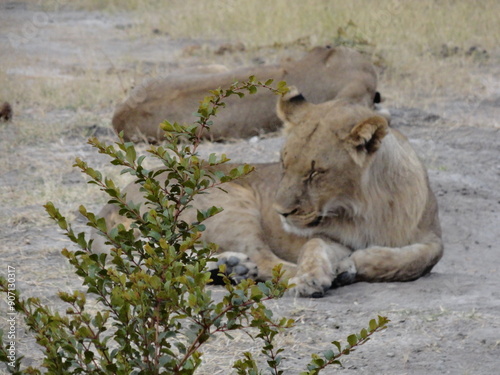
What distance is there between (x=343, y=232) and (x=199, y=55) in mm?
7472

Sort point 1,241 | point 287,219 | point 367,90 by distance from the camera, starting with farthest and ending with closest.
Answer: point 367,90 < point 1,241 < point 287,219

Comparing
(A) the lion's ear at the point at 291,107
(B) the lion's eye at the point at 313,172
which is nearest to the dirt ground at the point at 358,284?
(B) the lion's eye at the point at 313,172

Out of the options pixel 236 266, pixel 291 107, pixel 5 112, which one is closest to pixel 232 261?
pixel 236 266

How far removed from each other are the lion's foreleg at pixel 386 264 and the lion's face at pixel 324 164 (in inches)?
8.3

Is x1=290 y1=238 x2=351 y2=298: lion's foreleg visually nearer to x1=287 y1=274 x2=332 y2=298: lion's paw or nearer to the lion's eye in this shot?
x1=287 y1=274 x2=332 y2=298: lion's paw

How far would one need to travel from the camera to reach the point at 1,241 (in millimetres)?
4926

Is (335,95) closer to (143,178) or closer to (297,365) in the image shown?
(297,365)

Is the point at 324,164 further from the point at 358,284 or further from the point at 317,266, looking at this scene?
the point at 358,284

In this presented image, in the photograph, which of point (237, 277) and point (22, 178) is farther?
point (22, 178)

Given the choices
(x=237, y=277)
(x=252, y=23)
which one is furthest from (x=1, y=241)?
(x=252, y=23)

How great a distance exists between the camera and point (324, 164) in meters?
4.06

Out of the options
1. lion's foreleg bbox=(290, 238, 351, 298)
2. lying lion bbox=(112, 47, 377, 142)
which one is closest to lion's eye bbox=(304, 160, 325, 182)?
lion's foreleg bbox=(290, 238, 351, 298)

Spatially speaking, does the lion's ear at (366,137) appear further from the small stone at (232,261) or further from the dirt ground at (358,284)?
the small stone at (232,261)

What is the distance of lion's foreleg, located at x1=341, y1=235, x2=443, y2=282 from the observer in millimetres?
4199
